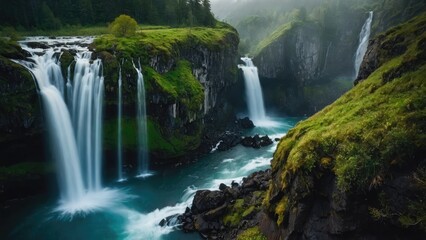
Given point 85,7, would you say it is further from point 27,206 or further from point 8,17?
point 27,206

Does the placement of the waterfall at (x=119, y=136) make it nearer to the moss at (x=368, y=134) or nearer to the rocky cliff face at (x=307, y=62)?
the moss at (x=368, y=134)

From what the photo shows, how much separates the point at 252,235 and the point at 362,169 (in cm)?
1135

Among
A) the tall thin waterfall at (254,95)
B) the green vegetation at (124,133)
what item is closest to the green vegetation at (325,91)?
the tall thin waterfall at (254,95)

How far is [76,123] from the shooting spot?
133 ft

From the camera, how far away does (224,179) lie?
139 ft

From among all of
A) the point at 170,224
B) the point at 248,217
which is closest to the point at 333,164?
the point at 248,217

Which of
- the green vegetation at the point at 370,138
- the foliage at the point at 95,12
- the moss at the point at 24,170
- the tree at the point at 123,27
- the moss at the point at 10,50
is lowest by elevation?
the moss at the point at 24,170

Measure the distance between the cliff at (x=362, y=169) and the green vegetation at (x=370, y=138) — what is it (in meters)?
0.04

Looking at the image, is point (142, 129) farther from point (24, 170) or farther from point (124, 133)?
point (24, 170)

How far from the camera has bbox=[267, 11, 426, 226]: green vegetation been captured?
631 inches

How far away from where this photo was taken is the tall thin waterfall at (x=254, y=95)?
254 ft

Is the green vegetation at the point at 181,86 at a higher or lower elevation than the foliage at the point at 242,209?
higher

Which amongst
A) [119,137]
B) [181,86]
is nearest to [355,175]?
[119,137]

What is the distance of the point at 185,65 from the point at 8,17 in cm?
4049
